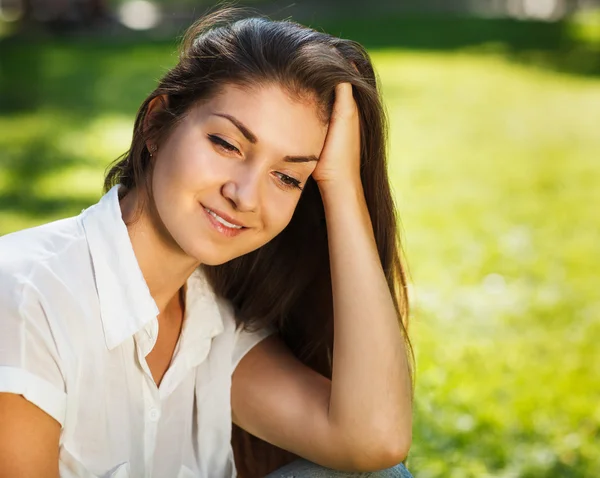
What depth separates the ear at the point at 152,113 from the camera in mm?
2756

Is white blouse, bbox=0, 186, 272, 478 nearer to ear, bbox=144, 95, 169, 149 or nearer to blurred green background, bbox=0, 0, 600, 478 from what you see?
ear, bbox=144, 95, 169, 149

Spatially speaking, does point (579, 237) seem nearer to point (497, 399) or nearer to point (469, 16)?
point (497, 399)

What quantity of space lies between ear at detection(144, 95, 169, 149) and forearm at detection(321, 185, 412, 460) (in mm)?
499

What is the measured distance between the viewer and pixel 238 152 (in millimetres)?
2625

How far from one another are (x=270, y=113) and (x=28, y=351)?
0.84m

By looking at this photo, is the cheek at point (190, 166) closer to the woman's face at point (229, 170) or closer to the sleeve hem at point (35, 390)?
the woman's face at point (229, 170)

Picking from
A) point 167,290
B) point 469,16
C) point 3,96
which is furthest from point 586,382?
point 469,16

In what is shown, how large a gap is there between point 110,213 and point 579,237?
18.8 ft

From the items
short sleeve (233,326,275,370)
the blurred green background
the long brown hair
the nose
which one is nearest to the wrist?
the long brown hair

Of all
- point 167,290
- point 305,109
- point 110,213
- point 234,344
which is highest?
point 305,109

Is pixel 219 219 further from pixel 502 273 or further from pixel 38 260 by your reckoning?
pixel 502 273

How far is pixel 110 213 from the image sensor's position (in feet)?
8.64

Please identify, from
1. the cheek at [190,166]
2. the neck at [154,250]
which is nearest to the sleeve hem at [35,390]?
the neck at [154,250]

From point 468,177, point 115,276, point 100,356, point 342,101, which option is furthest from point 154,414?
point 468,177
